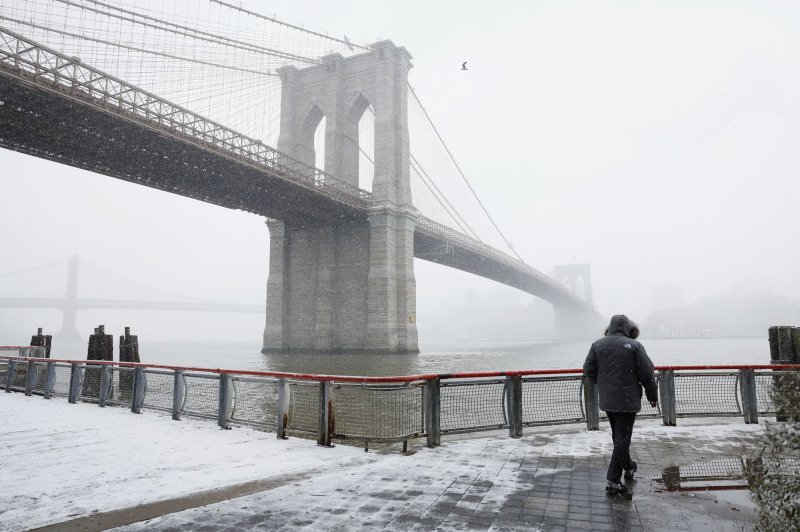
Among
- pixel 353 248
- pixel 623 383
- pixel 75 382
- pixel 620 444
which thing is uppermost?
pixel 353 248

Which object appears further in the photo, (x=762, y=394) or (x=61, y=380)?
(x=61, y=380)

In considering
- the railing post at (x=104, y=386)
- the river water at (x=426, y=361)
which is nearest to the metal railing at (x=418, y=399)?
the railing post at (x=104, y=386)

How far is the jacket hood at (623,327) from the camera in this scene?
5082 mm

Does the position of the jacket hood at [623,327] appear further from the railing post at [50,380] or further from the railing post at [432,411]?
the railing post at [50,380]

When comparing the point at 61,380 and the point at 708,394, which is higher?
the point at 61,380

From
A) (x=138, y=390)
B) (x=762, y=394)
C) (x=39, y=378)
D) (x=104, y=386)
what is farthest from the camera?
(x=39, y=378)

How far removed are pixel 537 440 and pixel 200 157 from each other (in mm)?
30337

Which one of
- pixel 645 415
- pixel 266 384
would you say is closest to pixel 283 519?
pixel 266 384

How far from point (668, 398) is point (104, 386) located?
9804 millimetres

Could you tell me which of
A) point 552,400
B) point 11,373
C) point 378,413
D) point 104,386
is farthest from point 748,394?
point 11,373

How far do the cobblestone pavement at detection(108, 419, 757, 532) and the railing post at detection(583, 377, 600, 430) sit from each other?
1241mm

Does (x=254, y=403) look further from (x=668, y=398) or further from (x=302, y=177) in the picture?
(x=302, y=177)

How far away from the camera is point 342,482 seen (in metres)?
4.83

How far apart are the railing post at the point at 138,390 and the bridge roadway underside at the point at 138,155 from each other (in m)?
19.6
